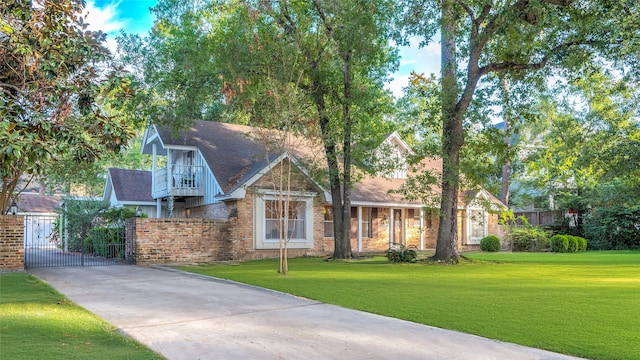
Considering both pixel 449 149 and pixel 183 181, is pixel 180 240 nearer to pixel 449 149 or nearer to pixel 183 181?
pixel 183 181

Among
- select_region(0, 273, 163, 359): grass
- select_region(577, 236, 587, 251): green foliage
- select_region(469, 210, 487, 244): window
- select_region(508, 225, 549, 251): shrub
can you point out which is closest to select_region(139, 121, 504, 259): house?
select_region(469, 210, 487, 244): window

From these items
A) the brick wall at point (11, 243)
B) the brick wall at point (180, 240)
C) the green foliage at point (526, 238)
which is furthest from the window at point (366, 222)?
the brick wall at point (11, 243)

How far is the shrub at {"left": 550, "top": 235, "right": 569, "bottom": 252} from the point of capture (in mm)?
24750

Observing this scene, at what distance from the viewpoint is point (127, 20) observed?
19.5 metres

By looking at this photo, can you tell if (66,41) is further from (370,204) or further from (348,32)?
(370,204)

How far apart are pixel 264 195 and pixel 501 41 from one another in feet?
31.1

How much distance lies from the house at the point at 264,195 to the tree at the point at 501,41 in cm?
199

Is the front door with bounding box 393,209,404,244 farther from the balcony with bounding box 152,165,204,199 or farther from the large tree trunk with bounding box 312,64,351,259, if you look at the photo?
the balcony with bounding box 152,165,204,199

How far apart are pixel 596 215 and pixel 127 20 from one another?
2650 centimetres

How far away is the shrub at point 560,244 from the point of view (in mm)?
24750

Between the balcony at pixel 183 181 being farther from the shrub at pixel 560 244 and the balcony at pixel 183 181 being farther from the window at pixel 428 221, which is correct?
the shrub at pixel 560 244

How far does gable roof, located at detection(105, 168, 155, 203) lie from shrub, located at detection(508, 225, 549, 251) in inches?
769

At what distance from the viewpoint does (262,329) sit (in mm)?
6367

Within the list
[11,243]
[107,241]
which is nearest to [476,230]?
[107,241]
